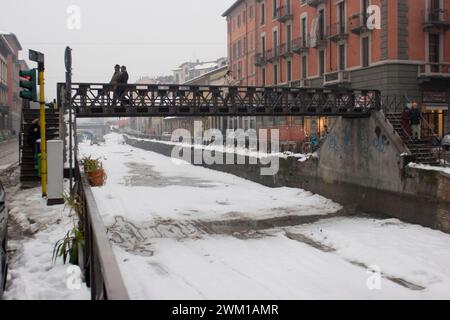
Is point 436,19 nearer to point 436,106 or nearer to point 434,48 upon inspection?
point 434,48

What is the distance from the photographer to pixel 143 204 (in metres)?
22.6

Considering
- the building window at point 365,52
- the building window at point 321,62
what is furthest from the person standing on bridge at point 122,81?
the building window at point 321,62

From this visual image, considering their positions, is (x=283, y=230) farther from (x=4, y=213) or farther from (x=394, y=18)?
(x=394, y=18)

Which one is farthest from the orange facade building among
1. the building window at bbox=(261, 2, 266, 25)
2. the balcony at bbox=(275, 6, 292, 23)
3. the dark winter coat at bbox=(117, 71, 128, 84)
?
the dark winter coat at bbox=(117, 71, 128, 84)

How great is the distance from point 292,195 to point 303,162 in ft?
7.34

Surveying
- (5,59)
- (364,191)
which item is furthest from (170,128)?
(364,191)

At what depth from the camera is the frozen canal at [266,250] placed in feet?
35.4

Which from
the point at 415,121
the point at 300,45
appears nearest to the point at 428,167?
the point at 415,121

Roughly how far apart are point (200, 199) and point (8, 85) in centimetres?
6952

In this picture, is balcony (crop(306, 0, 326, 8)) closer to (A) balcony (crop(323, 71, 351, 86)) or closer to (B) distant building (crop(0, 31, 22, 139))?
(A) balcony (crop(323, 71, 351, 86))

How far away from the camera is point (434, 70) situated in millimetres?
30359

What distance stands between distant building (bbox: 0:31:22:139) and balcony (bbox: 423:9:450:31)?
171 feet

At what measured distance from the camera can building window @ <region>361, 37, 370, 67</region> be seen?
3177 cm

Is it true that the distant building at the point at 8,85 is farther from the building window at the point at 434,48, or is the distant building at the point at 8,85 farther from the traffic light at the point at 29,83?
the traffic light at the point at 29,83
